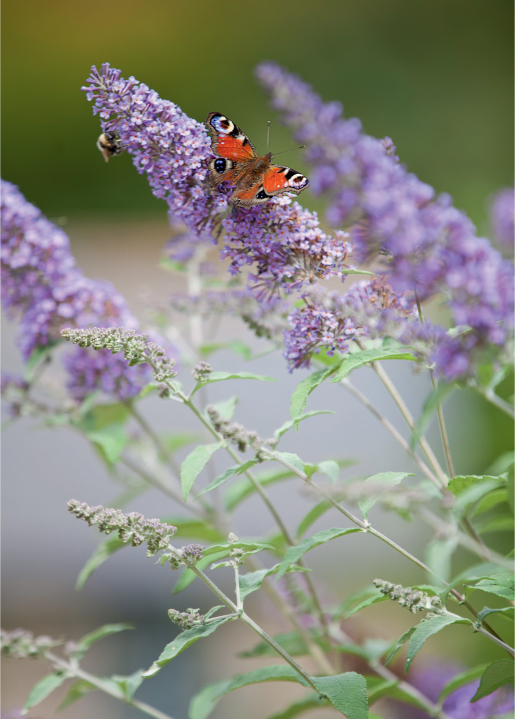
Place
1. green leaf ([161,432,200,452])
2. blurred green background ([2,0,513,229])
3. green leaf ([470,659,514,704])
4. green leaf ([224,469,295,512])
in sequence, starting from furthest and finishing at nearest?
blurred green background ([2,0,513,229])
green leaf ([161,432,200,452])
green leaf ([224,469,295,512])
green leaf ([470,659,514,704])

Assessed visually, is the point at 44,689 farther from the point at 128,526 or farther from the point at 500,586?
the point at 500,586

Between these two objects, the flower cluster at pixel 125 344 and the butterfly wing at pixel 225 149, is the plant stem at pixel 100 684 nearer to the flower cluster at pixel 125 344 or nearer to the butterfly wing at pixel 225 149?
the flower cluster at pixel 125 344

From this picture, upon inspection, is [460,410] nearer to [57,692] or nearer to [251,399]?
[251,399]

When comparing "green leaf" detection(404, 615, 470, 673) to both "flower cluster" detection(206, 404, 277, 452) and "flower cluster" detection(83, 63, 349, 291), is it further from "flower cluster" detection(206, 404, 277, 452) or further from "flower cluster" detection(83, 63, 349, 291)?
"flower cluster" detection(83, 63, 349, 291)

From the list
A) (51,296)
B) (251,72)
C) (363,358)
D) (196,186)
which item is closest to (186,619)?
(363,358)

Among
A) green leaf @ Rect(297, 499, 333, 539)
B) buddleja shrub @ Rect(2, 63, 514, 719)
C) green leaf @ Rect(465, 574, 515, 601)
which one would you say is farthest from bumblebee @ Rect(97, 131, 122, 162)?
green leaf @ Rect(465, 574, 515, 601)
